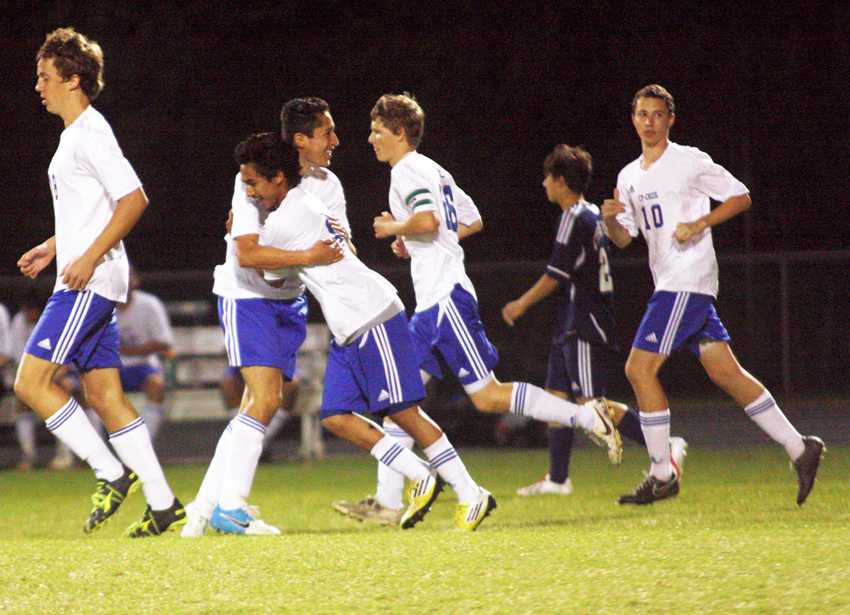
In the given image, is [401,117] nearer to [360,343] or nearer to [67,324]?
[360,343]

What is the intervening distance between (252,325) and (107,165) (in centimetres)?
109

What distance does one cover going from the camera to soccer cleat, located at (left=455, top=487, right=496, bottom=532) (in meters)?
7.08

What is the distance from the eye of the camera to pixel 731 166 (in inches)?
1161

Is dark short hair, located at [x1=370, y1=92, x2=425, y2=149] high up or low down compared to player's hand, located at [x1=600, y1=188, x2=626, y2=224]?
up

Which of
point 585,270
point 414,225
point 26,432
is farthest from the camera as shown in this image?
point 26,432

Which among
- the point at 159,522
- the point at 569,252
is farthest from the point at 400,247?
the point at 159,522

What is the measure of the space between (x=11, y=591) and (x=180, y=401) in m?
10.3

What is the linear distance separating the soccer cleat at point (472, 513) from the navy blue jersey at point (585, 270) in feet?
9.00

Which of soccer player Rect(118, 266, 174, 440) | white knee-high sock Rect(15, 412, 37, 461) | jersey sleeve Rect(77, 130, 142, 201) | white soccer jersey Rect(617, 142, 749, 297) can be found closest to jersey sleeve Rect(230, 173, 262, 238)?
jersey sleeve Rect(77, 130, 142, 201)

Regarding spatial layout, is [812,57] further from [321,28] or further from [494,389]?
[494,389]

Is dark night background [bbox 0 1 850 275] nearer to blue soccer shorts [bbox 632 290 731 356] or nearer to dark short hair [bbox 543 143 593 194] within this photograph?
dark short hair [bbox 543 143 593 194]

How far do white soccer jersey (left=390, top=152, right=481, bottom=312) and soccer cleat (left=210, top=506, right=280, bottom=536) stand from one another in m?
1.55

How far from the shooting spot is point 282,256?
6.88 meters

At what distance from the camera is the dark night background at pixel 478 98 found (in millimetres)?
28250
